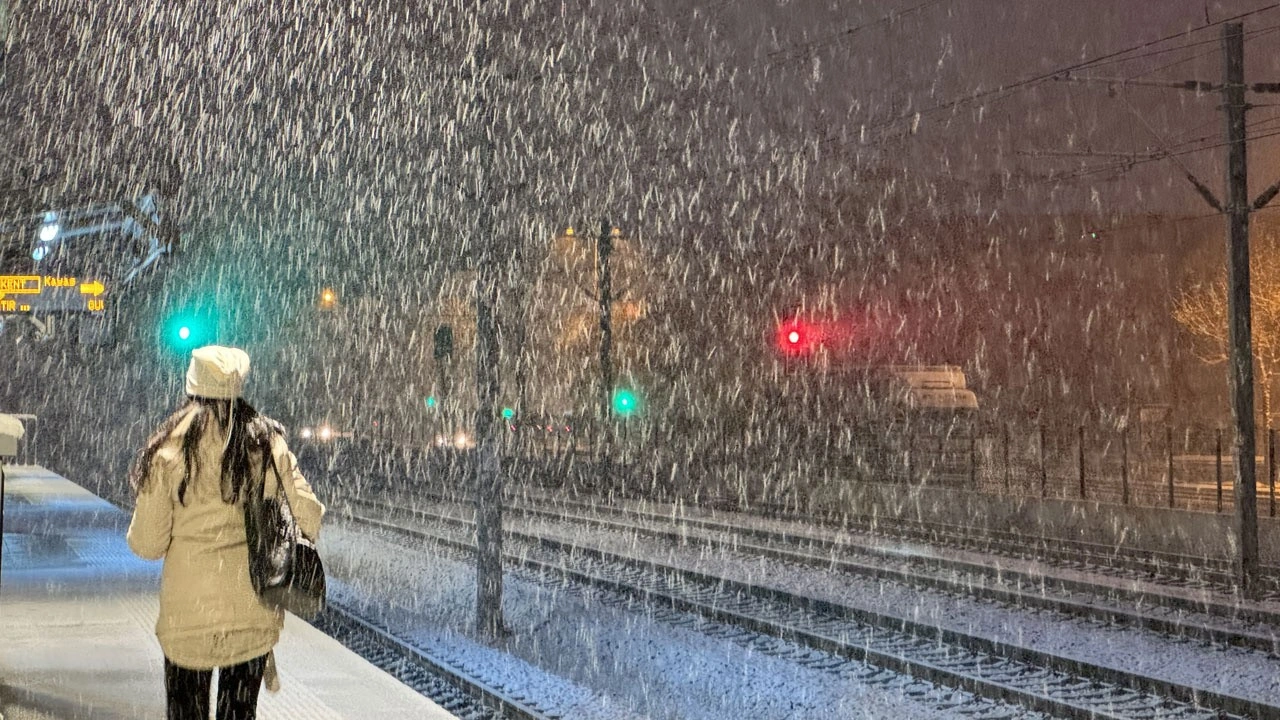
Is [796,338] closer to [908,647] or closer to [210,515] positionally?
[908,647]

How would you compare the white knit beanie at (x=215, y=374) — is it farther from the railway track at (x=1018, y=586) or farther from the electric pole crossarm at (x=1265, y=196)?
the electric pole crossarm at (x=1265, y=196)

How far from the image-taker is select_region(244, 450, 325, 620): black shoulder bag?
387 centimetres

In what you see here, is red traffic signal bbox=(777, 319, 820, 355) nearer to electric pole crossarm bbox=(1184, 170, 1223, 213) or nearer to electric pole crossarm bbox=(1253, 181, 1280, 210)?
electric pole crossarm bbox=(1184, 170, 1223, 213)

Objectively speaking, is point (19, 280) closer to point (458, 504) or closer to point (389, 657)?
point (458, 504)

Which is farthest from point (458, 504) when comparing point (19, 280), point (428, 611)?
point (428, 611)

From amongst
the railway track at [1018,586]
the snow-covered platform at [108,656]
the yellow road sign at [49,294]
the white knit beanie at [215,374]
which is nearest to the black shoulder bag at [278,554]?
the white knit beanie at [215,374]

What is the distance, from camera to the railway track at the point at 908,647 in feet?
26.5

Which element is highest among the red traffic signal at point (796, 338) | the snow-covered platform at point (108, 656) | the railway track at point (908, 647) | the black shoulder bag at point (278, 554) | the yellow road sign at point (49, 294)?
the yellow road sign at point (49, 294)

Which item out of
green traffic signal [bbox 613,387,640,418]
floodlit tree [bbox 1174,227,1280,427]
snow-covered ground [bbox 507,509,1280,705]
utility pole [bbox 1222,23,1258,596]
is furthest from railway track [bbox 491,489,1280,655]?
floodlit tree [bbox 1174,227,1280,427]

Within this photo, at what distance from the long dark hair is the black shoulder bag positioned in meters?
0.04

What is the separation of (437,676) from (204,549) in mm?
5506

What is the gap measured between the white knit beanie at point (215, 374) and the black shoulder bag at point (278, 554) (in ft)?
0.75

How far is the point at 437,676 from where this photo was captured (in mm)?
9109

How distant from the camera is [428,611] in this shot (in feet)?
38.7
